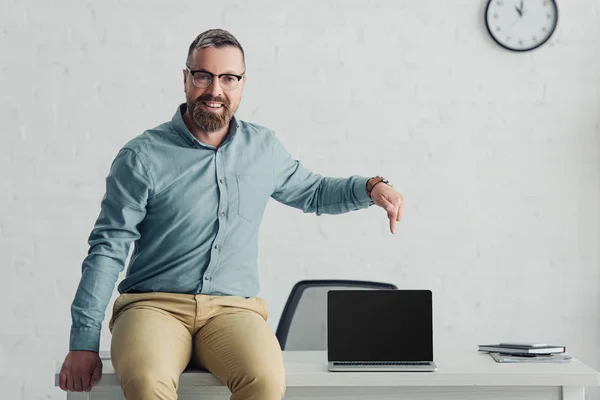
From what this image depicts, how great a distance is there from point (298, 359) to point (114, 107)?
1.92 meters

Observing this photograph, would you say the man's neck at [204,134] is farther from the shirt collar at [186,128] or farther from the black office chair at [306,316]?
the black office chair at [306,316]

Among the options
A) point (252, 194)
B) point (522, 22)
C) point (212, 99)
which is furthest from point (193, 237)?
point (522, 22)

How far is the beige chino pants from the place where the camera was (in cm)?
160

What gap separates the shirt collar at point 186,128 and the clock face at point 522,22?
1.92 metres

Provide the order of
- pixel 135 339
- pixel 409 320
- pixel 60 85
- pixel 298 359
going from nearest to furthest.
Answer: pixel 135 339
pixel 409 320
pixel 298 359
pixel 60 85

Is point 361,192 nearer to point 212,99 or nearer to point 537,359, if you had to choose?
point 212,99

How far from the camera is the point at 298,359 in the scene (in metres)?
1.93

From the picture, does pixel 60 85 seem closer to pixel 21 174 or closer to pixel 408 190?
pixel 21 174

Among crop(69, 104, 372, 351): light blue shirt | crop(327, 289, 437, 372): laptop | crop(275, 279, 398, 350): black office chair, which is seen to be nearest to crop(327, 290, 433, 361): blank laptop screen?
crop(327, 289, 437, 372): laptop

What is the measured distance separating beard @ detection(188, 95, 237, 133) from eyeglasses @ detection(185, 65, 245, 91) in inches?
1.4

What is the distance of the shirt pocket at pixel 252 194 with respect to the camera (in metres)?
1.94

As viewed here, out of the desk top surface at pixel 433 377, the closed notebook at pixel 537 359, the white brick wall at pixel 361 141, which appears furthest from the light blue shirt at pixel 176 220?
the white brick wall at pixel 361 141

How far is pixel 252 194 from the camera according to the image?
6.46ft

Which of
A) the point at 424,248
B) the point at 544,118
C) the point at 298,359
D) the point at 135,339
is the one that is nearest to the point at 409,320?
the point at 298,359
